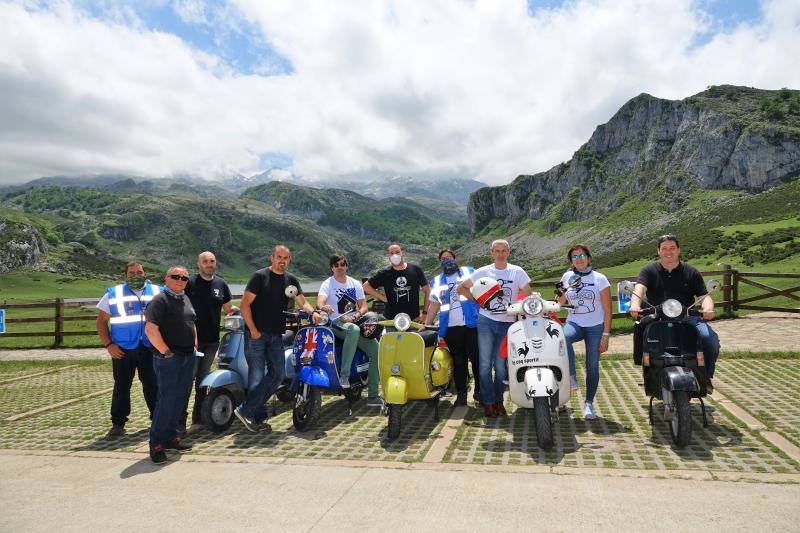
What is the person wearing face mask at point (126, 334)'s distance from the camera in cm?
592

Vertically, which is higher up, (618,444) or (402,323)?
(402,323)

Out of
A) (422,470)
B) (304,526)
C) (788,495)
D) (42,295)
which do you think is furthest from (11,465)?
(42,295)

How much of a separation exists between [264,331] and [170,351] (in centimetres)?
120

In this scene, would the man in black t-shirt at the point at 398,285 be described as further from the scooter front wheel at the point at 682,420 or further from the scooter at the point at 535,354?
the scooter front wheel at the point at 682,420

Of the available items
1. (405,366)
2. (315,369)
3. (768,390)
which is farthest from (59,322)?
(768,390)

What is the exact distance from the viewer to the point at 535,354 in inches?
207

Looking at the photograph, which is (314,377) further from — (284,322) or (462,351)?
(462,351)

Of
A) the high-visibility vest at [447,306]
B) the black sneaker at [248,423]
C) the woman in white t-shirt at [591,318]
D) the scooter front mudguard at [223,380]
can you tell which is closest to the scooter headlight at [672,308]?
the woman in white t-shirt at [591,318]

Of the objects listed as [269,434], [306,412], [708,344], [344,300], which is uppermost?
[344,300]

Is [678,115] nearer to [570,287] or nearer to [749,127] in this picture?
[749,127]

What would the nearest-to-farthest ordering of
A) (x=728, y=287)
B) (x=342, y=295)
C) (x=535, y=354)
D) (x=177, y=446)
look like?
(x=535, y=354) → (x=177, y=446) → (x=342, y=295) → (x=728, y=287)

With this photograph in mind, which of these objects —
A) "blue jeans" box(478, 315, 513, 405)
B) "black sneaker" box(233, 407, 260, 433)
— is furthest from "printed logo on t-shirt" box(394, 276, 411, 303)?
"black sneaker" box(233, 407, 260, 433)

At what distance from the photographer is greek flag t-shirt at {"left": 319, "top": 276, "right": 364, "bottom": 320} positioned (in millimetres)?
6895

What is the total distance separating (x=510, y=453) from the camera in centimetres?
487
